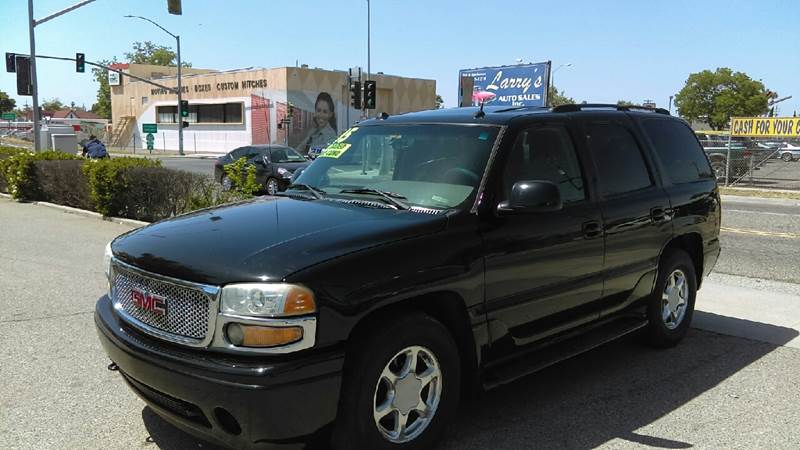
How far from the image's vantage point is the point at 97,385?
170 inches

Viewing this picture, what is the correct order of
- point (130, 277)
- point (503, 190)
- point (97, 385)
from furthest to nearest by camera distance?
point (97, 385) → point (503, 190) → point (130, 277)

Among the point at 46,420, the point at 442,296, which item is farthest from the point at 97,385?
the point at 442,296

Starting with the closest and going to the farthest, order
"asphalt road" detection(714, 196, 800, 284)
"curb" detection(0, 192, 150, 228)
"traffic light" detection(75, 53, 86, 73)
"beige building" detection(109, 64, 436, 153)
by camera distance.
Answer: "asphalt road" detection(714, 196, 800, 284), "curb" detection(0, 192, 150, 228), "traffic light" detection(75, 53, 86, 73), "beige building" detection(109, 64, 436, 153)

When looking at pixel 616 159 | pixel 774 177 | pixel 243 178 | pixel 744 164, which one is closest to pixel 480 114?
pixel 616 159

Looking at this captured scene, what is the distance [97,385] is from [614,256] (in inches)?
137

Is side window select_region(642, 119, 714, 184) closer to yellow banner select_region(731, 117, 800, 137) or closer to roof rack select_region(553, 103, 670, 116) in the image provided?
roof rack select_region(553, 103, 670, 116)

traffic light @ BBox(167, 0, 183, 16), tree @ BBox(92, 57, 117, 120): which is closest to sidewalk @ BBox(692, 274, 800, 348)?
traffic light @ BBox(167, 0, 183, 16)

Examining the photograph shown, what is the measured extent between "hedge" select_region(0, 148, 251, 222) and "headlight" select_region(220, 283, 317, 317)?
21.4 feet

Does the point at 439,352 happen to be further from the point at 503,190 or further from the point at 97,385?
the point at 97,385

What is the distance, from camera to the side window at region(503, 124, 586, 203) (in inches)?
155

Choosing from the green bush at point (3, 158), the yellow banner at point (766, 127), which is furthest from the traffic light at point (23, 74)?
the yellow banner at point (766, 127)

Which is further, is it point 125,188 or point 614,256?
point 125,188

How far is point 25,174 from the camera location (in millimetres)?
14445

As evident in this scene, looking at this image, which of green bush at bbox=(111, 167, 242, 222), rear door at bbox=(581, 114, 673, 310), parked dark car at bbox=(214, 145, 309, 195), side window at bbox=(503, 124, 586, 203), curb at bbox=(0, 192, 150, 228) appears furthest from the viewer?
parked dark car at bbox=(214, 145, 309, 195)
